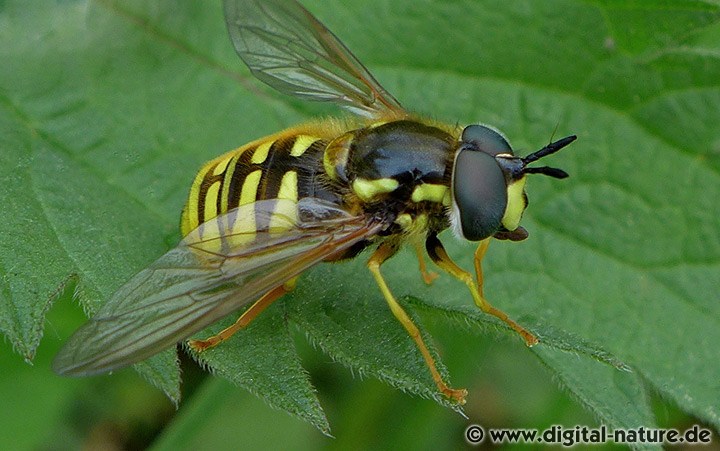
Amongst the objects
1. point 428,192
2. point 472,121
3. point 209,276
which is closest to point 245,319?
point 209,276

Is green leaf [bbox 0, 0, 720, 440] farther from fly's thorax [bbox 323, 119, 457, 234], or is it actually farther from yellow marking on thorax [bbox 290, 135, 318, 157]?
yellow marking on thorax [bbox 290, 135, 318, 157]

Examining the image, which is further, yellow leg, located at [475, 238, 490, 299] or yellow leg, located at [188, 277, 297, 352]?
yellow leg, located at [475, 238, 490, 299]

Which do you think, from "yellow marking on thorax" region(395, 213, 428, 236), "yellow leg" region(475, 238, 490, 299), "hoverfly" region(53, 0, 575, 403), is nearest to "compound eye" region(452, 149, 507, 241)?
"hoverfly" region(53, 0, 575, 403)

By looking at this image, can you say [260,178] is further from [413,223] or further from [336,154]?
[413,223]

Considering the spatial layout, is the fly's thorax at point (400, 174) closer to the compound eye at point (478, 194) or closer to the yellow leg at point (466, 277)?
the compound eye at point (478, 194)

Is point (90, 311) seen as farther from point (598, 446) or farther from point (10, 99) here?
point (598, 446)

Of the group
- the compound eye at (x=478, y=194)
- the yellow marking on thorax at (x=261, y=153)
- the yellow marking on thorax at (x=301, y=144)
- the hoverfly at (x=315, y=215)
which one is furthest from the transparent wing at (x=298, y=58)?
the compound eye at (x=478, y=194)

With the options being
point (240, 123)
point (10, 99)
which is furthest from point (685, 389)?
point (10, 99)

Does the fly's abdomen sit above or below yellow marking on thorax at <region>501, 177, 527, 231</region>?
above
